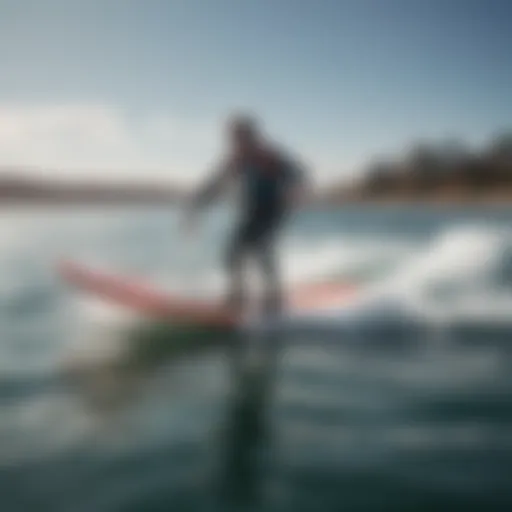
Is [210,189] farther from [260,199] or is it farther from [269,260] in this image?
[269,260]

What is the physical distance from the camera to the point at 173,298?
6.20 ft

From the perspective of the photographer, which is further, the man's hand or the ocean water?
the man's hand

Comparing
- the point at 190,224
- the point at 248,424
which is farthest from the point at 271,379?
the point at 190,224

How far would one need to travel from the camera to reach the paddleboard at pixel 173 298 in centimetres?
182

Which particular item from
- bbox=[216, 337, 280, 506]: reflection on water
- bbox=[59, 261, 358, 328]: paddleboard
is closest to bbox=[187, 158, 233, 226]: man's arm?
bbox=[59, 261, 358, 328]: paddleboard

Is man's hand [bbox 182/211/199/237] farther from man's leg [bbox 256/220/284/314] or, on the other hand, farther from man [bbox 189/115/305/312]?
man's leg [bbox 256/220/284/314]

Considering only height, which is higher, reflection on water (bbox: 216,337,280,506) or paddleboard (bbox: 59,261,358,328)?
paddleboard (bbox: 59,261,358,328)

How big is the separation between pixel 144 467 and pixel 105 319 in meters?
0.43

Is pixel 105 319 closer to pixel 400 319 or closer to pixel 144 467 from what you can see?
pixel 144 467

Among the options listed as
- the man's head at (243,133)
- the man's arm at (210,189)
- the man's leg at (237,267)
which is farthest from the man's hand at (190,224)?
the man's head at (243,133)

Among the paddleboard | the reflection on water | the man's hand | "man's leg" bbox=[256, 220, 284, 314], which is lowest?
the reflection on water

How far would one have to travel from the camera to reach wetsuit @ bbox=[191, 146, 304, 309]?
1.85 meters

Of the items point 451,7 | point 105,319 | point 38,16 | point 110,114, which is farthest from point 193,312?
point 451,7

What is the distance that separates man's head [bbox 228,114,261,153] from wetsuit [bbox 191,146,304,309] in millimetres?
35
